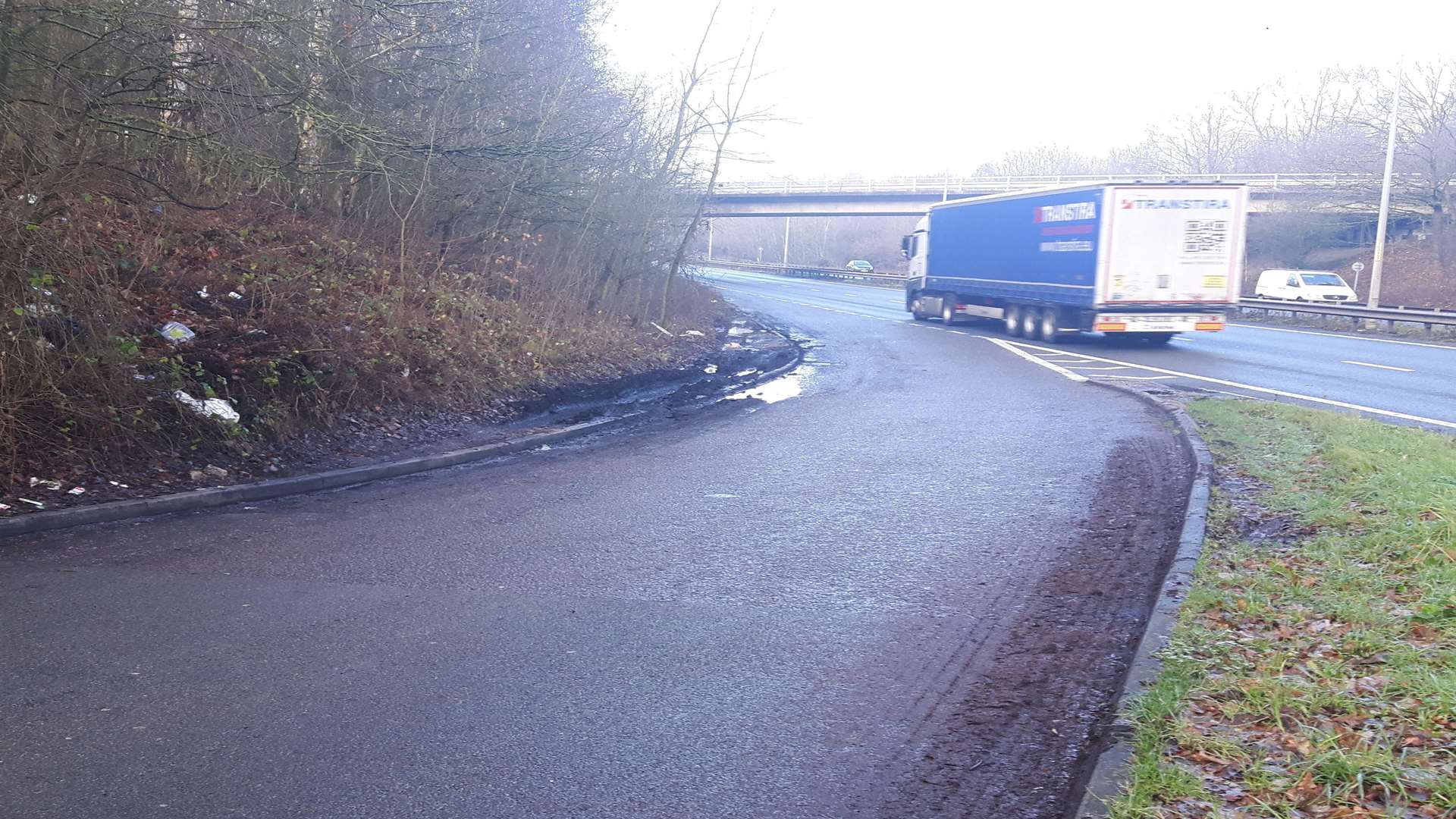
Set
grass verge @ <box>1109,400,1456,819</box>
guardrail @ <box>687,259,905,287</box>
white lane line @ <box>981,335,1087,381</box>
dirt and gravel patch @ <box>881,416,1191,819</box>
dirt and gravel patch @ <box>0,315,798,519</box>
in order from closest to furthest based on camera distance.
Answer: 1. grass verge @ <box>1109,400,1456,819</box>
2. dirt and gravel patch @ <box>881,416,1191,819</box>
3. dirt and gravel patch @ <box>0,315,798,519</box>
4. white lane line @ <box>981,335,1087,381</box>
5. guardrail @ <box>687,259,905,287</box>

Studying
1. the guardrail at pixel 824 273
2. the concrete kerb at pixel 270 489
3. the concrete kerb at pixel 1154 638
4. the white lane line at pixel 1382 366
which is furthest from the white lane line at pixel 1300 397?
the guardrail at pixel 824 273

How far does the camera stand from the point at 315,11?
11.1m

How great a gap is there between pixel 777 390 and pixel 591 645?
12161 millimetres

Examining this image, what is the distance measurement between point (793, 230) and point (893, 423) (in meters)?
92.4

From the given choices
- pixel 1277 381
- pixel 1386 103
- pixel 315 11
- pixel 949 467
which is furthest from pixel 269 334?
pixel 1386 103

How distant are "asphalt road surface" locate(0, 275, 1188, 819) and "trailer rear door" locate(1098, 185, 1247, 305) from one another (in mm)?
14581

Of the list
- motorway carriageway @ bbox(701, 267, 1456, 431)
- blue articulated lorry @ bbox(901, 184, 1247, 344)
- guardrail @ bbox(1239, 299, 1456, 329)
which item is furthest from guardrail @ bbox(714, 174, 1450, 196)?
blue articulated lorry @ bbox(901, 184, 1247, 344)

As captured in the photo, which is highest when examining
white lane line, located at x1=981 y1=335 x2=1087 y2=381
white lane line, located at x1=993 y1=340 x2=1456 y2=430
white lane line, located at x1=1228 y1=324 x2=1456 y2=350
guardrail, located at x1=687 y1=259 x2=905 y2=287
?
guardrail, located at x1=687 y1=259 x2=905 y2=287

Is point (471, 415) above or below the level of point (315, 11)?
below

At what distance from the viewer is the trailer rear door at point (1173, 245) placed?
23.6m

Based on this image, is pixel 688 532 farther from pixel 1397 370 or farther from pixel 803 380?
A: pixel 1397 370

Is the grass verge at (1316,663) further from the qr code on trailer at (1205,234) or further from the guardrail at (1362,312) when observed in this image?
the guardrail at (1362,312)

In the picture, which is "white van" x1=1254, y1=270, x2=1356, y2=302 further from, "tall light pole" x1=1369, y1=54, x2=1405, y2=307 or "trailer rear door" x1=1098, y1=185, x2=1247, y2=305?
"trailer rear door" x1=1098, y1=185, x2=1247, y2=305

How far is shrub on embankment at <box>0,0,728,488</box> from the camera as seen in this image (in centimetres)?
945
